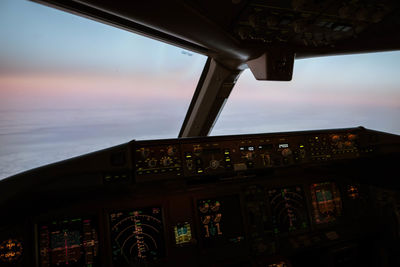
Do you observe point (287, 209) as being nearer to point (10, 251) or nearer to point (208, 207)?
point (208, 207)

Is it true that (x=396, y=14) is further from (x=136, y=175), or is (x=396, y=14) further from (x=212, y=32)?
(x=136, y=175)

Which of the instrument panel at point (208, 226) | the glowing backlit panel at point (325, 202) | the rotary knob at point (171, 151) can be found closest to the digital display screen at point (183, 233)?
the instrument panel at point (208, 226)

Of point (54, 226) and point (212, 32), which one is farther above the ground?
point (212, 32)

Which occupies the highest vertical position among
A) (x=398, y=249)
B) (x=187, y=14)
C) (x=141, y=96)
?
(x=187, y=14)

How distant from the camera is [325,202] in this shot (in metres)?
2.16

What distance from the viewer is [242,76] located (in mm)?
2576

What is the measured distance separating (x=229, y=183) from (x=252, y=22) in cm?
105

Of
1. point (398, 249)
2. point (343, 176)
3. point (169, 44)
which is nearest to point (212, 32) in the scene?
point (169, 44)

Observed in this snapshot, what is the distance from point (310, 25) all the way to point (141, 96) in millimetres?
1292

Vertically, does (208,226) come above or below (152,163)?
below

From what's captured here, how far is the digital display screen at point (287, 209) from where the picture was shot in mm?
1975

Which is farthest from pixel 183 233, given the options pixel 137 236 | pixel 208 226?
pixel 137 236

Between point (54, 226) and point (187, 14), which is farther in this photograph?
point (54, 226)

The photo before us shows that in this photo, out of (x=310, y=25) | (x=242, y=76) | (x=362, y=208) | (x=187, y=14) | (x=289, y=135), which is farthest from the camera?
(x=242, y=76)
